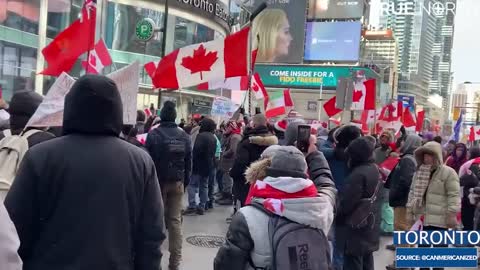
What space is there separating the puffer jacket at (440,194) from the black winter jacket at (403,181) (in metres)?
0.76

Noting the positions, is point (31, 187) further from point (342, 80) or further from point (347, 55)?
point (347, 55)

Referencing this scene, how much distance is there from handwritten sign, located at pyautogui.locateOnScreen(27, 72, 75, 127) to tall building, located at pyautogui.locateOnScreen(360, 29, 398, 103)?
8265 centimetres

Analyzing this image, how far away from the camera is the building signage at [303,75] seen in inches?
2474

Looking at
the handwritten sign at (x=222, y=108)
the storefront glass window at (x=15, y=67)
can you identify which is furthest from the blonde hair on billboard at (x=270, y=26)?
the handwritten sign at (x=222, y=108)

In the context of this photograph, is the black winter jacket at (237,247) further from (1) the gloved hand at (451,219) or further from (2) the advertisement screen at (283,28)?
(2) the advertisement screen at (283,28)

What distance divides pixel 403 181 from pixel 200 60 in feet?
13.3

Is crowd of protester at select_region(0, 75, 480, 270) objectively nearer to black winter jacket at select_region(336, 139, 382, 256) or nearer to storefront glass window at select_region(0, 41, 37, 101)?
black winter jacket at select_region(336, 139, 382, 256)

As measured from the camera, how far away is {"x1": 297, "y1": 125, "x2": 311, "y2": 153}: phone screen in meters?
4.17

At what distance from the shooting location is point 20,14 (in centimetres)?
2572

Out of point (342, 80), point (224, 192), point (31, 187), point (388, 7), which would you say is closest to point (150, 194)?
point (31, 187)

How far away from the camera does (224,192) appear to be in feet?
37.3

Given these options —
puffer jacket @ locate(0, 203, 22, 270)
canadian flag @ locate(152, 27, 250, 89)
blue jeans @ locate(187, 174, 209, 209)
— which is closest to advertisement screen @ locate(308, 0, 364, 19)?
canadian flag @ locate(152, 27, 250, 89)

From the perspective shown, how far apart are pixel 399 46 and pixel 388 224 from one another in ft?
308

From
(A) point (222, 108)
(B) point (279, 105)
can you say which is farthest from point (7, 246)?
(A) point (222, 108)
